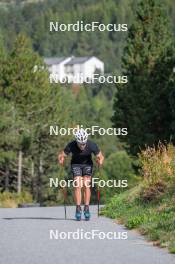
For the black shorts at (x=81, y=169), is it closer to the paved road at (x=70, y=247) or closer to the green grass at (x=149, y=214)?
the paved road at (x=70, y=247)

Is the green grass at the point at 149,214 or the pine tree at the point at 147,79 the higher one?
the pine tree at the point at 147,79

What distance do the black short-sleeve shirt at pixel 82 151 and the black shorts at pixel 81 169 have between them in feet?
0.22

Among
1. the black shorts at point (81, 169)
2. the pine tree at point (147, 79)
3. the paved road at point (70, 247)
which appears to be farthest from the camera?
the pine tree at point (147, 79)

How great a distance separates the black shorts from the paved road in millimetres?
829

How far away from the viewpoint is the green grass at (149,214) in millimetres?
11689

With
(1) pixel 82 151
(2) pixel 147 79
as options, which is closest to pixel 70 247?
(1) pixel 82 151

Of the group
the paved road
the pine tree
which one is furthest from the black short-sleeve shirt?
the pine tree

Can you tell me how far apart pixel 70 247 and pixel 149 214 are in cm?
349

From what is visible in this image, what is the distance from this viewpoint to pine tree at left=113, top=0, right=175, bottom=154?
4672cm

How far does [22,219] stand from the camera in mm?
16156

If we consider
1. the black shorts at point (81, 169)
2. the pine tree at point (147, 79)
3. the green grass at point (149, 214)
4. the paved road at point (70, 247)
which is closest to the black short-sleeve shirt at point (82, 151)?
the black shorts at point (81, 169)

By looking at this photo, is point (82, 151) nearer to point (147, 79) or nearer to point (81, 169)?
point (81, 169)

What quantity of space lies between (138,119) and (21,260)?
37452 mm

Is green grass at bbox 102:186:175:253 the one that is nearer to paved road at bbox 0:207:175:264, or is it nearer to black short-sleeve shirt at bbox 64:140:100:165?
paved road at bbox 0:207:175:264
